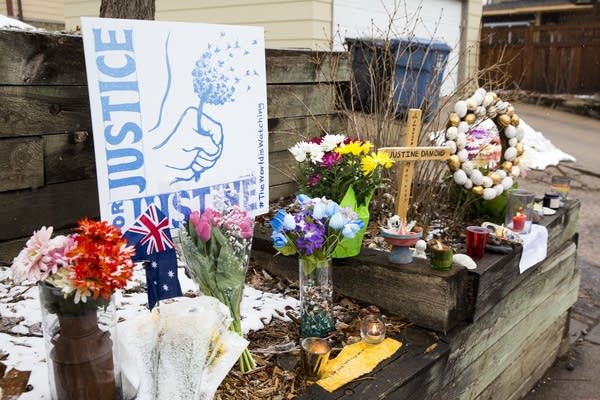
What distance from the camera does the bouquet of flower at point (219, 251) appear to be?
1.90m

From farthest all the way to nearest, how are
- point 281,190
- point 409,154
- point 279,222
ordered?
Result: point 281,190
point 409,154
point 279,222

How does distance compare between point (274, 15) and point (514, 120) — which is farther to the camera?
point (274, 15)

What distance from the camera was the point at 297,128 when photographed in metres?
3.95

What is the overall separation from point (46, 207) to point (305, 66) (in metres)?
2.04

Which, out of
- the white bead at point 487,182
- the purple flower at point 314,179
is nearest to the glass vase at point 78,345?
the purple flower at point 314,179

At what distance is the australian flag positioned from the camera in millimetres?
1989

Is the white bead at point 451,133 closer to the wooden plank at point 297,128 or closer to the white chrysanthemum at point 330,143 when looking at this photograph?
the white chrysanthemum at point 330,143

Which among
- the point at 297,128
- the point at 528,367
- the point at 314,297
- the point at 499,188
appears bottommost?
the point at 528,367

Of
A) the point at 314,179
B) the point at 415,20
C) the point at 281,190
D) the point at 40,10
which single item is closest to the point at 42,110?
the point at 314,179

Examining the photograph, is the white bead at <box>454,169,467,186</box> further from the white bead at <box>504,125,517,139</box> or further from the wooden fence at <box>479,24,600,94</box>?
the wooden fence at <box>479,24,600,94</box>

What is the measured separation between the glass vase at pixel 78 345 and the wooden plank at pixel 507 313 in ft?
4.74

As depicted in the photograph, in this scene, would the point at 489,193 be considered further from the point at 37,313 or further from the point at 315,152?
the point at 37,313

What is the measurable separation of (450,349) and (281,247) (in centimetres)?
85

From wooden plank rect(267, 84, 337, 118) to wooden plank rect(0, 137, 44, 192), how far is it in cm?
161
